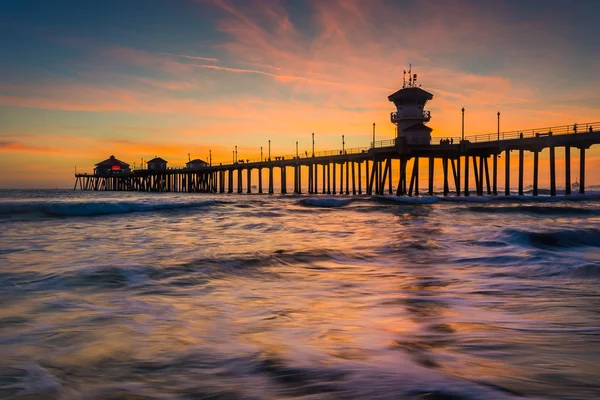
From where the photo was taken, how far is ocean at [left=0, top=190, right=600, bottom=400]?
3.19 meters

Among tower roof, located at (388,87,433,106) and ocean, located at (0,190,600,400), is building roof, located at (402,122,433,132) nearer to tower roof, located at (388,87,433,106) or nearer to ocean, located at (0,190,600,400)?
tower roof, located at (388,87,433,106)

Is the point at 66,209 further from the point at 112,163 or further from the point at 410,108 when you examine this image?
the point at 112,163

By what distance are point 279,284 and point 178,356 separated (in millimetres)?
3474

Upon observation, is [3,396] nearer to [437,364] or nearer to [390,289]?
[437,364]

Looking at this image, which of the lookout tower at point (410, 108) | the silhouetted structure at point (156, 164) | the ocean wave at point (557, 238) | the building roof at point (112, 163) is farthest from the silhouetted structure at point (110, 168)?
the ocean wave at point (557, 238)

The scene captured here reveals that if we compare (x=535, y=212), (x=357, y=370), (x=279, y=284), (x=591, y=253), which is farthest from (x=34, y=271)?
(x=535, y=212)

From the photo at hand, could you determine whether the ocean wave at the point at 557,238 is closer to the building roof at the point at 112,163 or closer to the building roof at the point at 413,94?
the building roof at the point at 413,94

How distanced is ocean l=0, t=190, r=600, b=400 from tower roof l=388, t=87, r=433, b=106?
3910 centimetres

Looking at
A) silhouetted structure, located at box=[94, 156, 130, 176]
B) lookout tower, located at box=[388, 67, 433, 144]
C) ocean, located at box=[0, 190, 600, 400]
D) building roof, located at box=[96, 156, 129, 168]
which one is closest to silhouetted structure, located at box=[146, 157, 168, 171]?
silhouetted structure, located at box=[94, 156, 130, 176]

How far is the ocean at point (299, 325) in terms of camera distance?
3.19 metres

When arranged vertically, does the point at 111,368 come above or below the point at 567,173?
below

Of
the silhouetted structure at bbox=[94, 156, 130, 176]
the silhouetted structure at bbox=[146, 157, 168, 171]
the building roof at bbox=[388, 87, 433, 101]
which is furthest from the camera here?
the silhouetted structure at bbox=[94, 156, 130, 176]

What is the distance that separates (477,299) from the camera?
6.00 meters

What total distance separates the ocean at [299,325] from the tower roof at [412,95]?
3910cm
